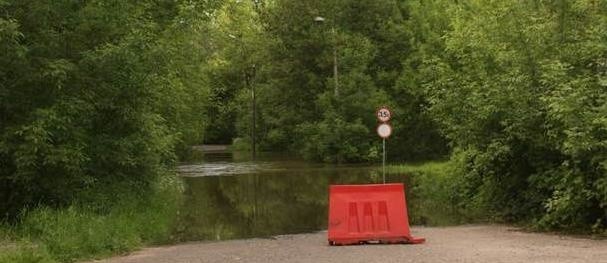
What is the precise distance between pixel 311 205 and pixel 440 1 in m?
23.3

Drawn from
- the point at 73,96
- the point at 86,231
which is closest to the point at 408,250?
the point at 86,231

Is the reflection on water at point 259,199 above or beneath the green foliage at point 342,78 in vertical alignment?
beneath

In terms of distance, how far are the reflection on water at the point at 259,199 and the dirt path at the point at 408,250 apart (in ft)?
6.67

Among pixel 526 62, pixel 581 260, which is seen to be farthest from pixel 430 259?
pixel 526 62

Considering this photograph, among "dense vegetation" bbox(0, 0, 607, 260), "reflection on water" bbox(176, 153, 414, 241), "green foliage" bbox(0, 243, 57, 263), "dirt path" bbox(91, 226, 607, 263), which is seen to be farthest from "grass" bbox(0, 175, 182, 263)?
"reflection on water" bbox(176, 153, 414, 241)

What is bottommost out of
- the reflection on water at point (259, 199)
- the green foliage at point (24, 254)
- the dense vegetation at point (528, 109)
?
the reflection on water at point (259, 199)

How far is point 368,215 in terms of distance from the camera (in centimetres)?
1213

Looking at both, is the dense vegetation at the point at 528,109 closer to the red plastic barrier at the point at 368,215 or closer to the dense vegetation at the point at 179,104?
the dense vegetation at the point at 179,104

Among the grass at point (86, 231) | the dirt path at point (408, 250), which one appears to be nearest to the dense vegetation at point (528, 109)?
the dirt path at point (408, 250)

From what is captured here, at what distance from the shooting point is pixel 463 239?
12625 mm

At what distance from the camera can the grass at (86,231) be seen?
10984 mm

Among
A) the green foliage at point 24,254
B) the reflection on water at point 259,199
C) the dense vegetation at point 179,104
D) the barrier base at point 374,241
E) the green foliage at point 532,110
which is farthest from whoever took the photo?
the reflection on water at point 259,199

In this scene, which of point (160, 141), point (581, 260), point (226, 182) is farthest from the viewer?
point (226, 182)

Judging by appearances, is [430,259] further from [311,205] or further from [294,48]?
[294,48]
